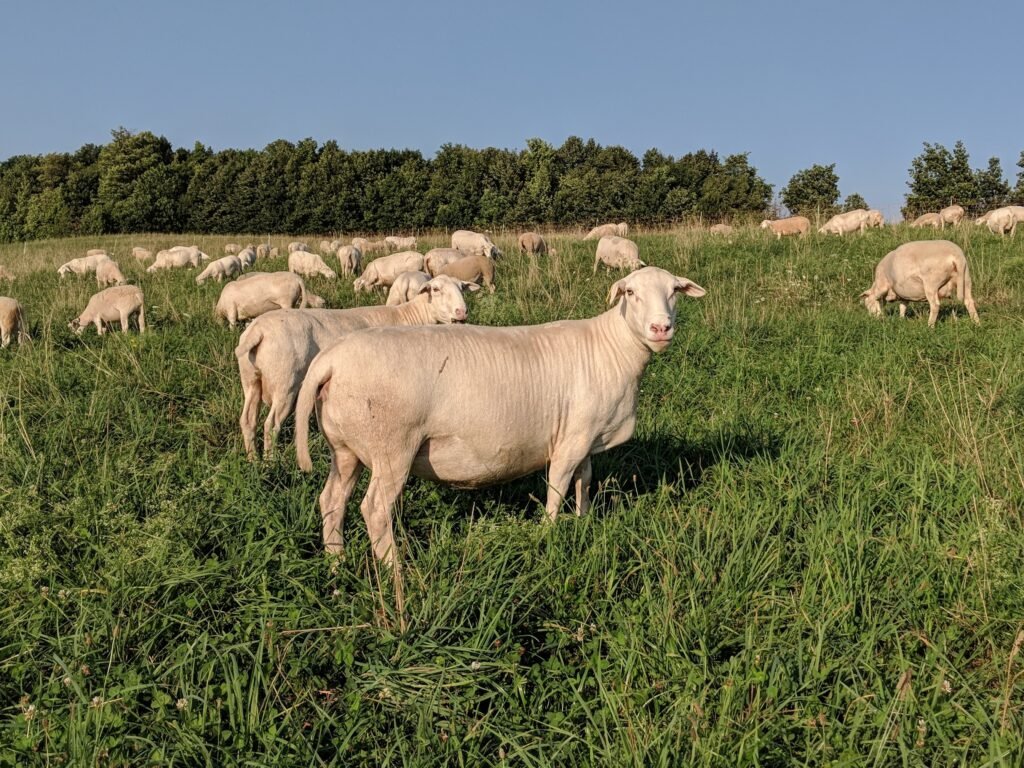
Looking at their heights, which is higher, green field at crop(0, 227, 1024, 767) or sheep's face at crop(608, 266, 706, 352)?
sheep's face at crop(608, 266, 706, 352)

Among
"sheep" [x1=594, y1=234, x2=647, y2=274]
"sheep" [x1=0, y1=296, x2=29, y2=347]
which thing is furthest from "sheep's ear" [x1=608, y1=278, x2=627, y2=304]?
"sheep" [x1=594, y1=234, x2=647, y2=274]

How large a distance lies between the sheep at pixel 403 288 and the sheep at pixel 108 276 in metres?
9.91

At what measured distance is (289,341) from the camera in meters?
6.09

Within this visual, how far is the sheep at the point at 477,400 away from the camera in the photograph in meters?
3.69

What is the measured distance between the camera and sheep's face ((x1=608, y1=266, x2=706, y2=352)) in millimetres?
4164

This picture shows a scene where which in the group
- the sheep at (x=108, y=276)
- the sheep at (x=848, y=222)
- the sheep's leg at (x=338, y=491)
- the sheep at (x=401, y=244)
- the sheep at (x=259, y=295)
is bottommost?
the sheep's leg at (x=338, y=491)

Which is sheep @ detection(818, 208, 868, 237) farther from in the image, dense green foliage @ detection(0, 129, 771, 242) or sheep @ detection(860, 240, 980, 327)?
dense green foliage @ detection(0, 129, 771, 242)

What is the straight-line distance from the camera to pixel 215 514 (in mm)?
3822

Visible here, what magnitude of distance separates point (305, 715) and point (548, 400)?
7.03 feet

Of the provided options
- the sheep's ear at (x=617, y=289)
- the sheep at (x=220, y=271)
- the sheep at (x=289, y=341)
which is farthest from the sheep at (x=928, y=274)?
the sheep at (x=220, y=271)

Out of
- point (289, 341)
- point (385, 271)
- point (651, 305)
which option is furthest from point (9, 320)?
point (651, 305)

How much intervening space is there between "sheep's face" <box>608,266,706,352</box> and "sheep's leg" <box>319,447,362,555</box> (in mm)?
1811

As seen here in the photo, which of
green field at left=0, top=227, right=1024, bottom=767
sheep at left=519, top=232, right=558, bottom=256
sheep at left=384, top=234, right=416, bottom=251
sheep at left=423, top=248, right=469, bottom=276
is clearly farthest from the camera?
sheep at left=384, top=234, right=416, bottom=251

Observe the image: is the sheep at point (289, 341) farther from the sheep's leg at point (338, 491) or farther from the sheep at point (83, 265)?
the sheep at point (83, 265)
